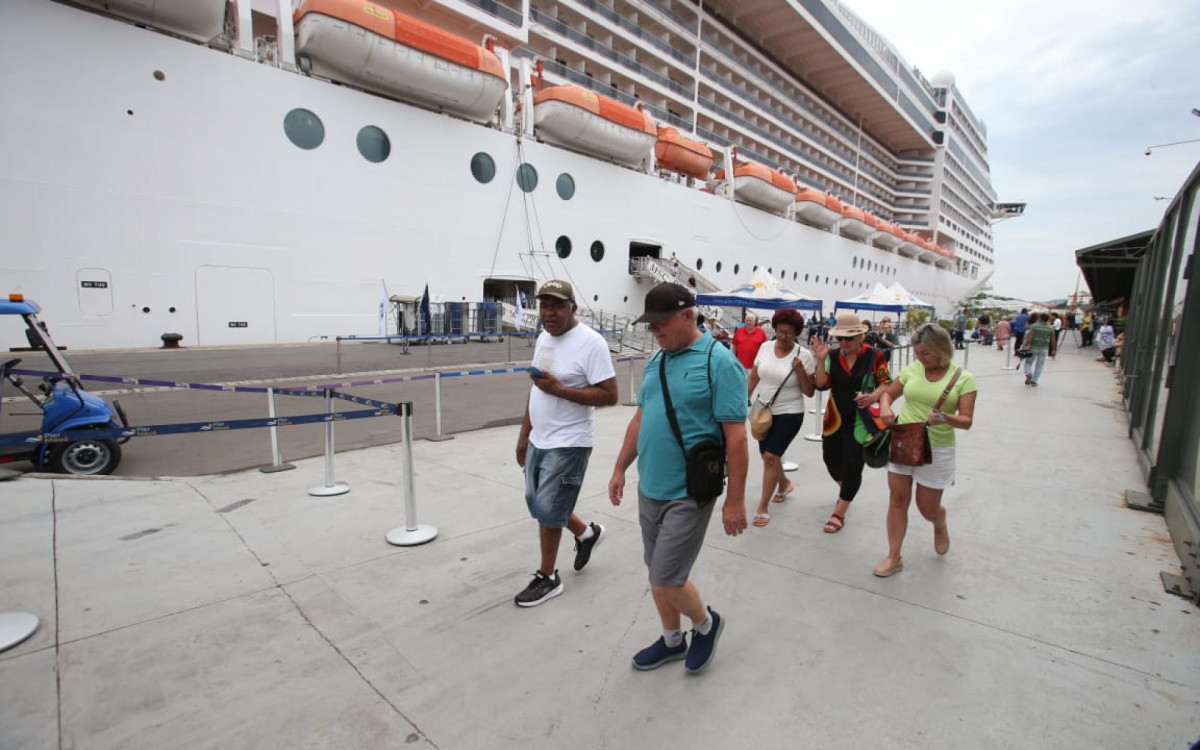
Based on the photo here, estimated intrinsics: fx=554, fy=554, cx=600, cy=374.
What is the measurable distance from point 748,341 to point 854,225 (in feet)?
140

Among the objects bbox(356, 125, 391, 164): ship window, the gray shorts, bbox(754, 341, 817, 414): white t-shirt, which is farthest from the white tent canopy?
the gray shorts

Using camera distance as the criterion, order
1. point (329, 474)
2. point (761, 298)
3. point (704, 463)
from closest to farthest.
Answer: point (704, 463) → point (329, 474) → point (761, 298)

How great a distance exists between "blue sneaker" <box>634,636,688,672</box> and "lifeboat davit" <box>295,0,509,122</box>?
698 inches

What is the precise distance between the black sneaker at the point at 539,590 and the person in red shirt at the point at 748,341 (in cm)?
425

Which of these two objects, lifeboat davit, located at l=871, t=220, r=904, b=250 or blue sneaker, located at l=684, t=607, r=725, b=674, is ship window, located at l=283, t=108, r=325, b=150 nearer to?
blue sneaker, located at l=684, t=607, r=725, b=674

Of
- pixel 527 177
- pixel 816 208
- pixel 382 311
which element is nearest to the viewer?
pixel 382 311

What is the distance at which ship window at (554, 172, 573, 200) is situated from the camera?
863 inches

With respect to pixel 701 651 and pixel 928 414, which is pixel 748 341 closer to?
pixel 928 414

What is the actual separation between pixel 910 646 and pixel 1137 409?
6.87 meters

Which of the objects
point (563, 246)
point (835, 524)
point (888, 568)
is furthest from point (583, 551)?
point (563, 246)

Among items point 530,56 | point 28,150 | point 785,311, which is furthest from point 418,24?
point 785,311

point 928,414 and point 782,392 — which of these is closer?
point 928,414

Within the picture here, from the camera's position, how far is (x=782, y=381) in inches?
167

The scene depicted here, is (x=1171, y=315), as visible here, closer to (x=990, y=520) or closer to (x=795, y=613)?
(x=990, y=520)
